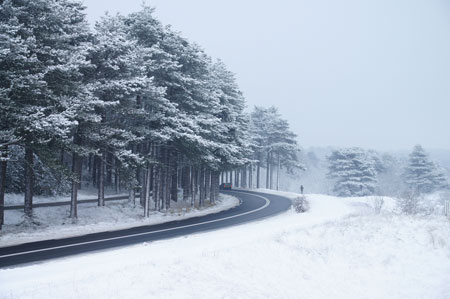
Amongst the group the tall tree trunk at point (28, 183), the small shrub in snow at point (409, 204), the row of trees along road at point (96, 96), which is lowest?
the small shrub in snow at point (409, 204)

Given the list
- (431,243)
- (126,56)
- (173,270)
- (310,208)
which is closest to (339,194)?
(310,208)

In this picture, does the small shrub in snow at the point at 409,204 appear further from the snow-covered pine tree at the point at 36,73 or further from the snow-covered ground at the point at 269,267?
the snow-covered pine tree at the point at 36,73

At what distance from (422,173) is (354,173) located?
48.0 feet

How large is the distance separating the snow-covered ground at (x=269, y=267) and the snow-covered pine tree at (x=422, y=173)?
5025 cm

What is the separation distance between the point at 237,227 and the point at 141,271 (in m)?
10.2

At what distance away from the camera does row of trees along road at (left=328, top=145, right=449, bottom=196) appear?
6003 centimetres

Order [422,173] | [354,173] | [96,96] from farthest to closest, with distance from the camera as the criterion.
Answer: [422,173], [354,173], [96,96]

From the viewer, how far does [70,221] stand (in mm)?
17609

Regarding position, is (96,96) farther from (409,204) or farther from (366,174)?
(366,174)

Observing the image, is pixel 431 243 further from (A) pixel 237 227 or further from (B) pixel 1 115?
(B) pixel 1 115

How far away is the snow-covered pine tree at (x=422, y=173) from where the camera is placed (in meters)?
61.2

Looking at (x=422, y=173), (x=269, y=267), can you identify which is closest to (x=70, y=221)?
(x=269, y=267)

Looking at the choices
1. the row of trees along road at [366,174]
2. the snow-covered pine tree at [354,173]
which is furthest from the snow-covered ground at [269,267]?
the row of trees along road at [366,174]

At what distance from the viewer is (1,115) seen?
1362 cm
